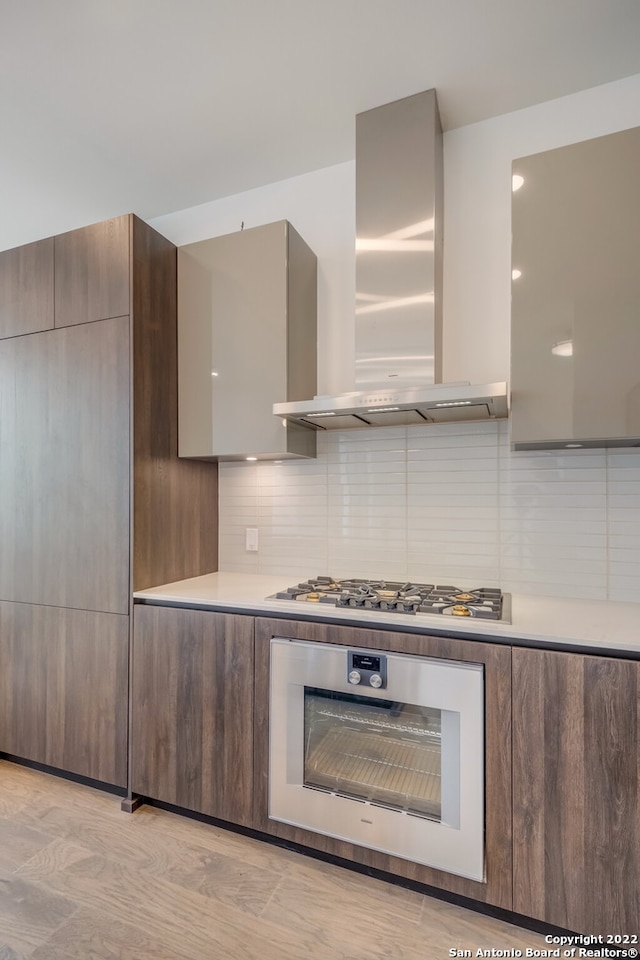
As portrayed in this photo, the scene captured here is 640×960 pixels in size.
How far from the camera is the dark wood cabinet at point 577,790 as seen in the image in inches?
52.7

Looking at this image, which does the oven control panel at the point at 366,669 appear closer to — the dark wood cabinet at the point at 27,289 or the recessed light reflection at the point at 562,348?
the recessed light reflection at the point at 562,348

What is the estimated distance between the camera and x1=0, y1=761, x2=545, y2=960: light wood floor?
1.43 m

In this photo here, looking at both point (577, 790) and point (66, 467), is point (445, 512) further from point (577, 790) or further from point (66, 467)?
point (66, 467)

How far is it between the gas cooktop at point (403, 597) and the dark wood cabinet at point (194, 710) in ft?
0.97

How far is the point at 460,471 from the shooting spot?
2135mm

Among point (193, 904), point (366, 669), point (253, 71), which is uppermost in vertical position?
point (253, 71)

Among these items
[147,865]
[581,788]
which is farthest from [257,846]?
[581,788]

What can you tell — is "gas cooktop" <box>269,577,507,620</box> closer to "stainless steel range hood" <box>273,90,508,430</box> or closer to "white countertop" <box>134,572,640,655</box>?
"white countertop" <box>134,572,640,655</box>

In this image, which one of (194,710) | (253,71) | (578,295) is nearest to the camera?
(578,295)

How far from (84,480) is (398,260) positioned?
1631mm

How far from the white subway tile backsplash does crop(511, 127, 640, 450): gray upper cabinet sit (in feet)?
0.98

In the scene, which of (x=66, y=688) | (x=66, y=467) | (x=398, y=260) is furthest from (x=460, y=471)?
(x=66, y=688)

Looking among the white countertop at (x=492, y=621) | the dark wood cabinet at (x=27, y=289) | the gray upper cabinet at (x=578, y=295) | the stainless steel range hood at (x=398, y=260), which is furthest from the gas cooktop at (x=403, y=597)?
the dark wood cabinet at (x=27, y=289)

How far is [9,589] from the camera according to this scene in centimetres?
238
